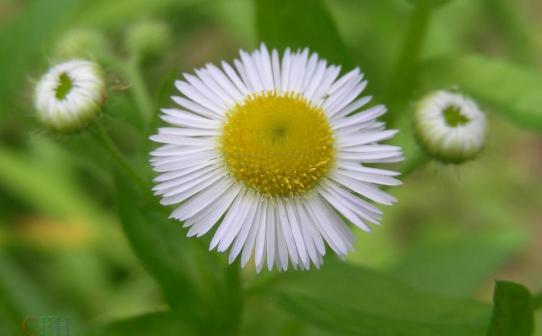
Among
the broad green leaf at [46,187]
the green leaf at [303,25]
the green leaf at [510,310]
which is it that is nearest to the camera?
the green leaf at [510,310]

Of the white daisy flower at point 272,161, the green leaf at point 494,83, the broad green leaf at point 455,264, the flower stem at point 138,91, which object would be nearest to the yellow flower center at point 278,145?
the white daisy flower at point 272,161

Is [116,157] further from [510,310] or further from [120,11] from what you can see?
[120,11]

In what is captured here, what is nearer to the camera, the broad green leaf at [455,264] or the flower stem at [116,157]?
the flower stem at [116,157]

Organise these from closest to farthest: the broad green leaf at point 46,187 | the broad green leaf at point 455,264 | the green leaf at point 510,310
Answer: the green leaf at point 510,310
the broad green leaf at point 455,264
the broad green leaf at point 46,187

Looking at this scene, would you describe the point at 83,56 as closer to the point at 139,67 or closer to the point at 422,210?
the point at 139,67

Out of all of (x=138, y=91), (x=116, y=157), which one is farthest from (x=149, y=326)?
(x=138, y=91)

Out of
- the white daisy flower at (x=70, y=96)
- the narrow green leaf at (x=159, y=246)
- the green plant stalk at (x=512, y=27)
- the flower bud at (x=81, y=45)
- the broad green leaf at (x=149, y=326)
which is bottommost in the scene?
the broad green leaf at (x=149, y=326)

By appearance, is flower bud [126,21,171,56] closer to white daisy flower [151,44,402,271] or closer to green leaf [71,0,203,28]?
white daisy flower [151,44,402,271]

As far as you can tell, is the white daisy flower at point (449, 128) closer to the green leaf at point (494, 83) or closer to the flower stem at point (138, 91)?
the green leaf at point (494, 83)
